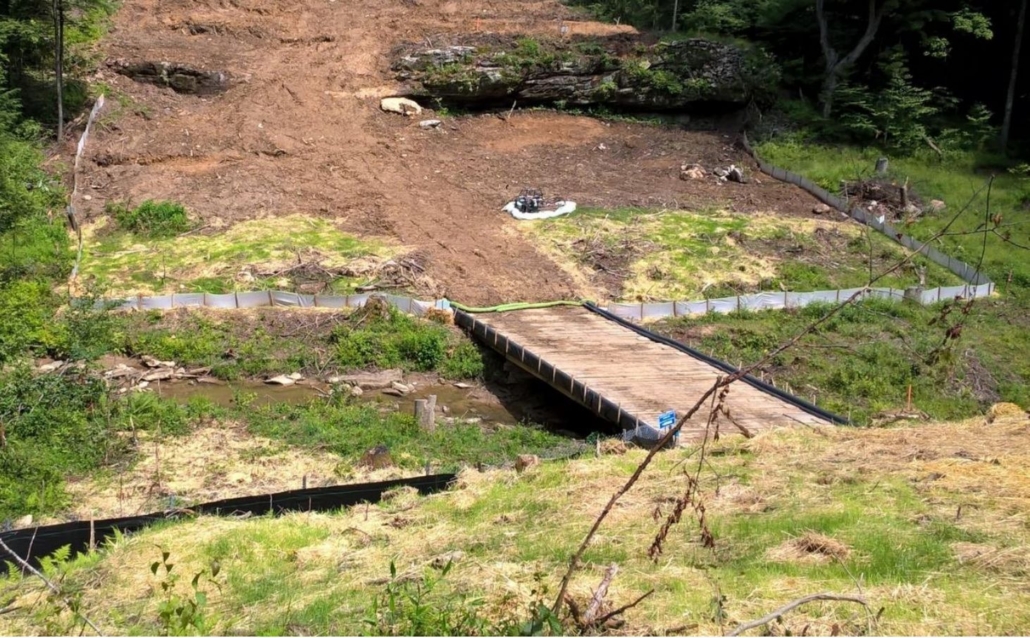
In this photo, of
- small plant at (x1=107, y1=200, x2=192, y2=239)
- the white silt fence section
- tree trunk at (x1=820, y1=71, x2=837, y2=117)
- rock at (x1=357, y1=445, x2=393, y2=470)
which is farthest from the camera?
tree trunk at (x1=820, y1=71, x2=837, y2=117)

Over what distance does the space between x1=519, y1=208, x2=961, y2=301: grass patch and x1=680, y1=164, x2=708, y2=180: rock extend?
2.41 m

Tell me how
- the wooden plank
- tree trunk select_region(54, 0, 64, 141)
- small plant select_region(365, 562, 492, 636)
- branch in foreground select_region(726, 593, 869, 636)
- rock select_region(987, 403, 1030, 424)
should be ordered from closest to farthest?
branch in foreground select_region(726, 593, 869, 636) < small plant select_region(365, 562, 492, 636) < rock select_region(987, 403, 1030, 424) < the wooden plank < tree trunk select_region(54, 0, 64, 141)

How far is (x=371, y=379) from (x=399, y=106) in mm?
11720

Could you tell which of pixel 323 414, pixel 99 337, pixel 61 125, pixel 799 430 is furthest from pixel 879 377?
pixel 61 125

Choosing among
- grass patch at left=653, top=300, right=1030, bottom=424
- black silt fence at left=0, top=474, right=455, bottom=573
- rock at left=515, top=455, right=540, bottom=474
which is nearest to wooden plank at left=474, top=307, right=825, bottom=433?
grass patch at left=653, top=300, right=1030, bottom=424

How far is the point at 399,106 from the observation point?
81.3 ft

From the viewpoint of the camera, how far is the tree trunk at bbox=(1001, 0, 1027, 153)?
24203 mm

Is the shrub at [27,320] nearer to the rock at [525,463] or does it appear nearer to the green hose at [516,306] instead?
the green hose at [516,306]

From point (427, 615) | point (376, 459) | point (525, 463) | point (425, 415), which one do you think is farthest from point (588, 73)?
point (427, 615)

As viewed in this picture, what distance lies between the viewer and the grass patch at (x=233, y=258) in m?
17.2

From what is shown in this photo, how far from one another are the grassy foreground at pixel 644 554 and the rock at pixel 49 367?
24.7 ft

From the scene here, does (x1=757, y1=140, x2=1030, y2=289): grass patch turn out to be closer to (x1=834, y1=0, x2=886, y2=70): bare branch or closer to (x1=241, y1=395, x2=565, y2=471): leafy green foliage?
(x1=834, y1=0, x2=886, y2=70): bare branch

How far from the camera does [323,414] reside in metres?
13.6

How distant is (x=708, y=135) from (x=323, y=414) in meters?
16.2
